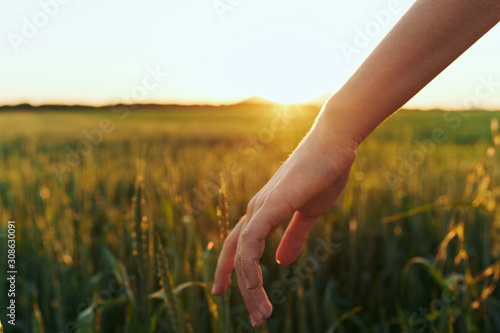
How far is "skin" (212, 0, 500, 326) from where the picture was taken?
526mm

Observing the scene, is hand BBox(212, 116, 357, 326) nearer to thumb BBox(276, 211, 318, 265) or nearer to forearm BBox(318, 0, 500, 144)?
forearm BBox(318, 0, 500, 144)

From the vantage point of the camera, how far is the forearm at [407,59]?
52cm

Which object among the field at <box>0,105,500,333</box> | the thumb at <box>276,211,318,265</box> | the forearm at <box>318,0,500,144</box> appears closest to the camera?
the forearm at <box>318,0,500,144</box>

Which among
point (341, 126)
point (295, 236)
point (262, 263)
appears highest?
point (341, 126)

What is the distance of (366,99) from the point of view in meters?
0.56

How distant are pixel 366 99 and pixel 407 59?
0.07 metres

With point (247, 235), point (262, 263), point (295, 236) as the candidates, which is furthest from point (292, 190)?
point (262, 263)

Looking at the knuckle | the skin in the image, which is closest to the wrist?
the skin

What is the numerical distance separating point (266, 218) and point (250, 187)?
1.64m

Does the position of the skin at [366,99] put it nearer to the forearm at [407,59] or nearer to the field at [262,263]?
the forearm at [407,59]

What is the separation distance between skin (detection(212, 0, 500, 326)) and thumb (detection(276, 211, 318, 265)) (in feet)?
0.50

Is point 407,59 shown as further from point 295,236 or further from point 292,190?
point 295,236

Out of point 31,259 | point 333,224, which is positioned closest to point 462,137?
point 333,224

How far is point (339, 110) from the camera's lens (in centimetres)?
58
